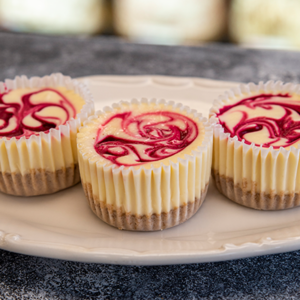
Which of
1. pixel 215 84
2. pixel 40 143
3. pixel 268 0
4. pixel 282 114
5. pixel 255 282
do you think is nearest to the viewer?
pixel 255 282

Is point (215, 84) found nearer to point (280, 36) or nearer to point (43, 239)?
point (43, 239)

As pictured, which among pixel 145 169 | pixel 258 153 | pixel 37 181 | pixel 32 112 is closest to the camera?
pixel 145 169

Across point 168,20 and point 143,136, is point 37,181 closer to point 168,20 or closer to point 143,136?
point 143,136

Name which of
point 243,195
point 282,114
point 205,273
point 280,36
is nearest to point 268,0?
point 280,36

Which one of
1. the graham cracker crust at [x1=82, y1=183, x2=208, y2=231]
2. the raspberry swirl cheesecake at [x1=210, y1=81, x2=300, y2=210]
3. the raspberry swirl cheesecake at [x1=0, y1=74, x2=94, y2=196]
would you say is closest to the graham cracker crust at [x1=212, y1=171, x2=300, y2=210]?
the raspberry swirl cheesecake at [x1=210, y1=81, x2=300, y2=210]

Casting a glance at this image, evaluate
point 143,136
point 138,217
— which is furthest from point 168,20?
point 138,217

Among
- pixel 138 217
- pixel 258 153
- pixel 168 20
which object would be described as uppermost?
pixel 258 153
